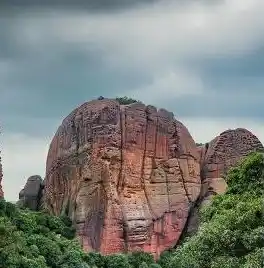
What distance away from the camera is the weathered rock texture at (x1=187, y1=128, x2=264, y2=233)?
4850cm

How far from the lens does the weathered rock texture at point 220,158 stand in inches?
1909

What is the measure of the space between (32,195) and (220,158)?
10.3m

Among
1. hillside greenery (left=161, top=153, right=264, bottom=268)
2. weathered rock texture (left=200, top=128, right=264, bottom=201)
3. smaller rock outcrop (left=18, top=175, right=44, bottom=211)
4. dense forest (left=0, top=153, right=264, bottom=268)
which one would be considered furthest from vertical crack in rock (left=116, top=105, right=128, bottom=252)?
hillside greenery (left=161, top=153, right=264, bottom=268)

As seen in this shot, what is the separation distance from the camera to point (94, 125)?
152ft

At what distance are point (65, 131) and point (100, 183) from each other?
3392 mm

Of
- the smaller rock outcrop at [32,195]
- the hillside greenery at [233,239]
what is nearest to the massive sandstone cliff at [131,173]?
the smaller rock outcrop at [32,195]

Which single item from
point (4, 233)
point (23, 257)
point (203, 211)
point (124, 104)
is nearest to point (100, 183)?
point (124, 104)

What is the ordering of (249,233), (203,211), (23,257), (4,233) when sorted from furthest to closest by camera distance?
(23,257) < (4,233) < (203,211) < (249,233)

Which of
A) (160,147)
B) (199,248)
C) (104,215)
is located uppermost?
(160,147)

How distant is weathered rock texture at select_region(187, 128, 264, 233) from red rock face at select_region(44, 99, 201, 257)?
569mm

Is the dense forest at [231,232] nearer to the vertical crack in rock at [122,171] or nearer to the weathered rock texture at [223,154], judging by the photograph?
the vertical crack in rock at [122,171]

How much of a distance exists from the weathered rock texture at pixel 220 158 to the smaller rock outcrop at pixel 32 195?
343 inches

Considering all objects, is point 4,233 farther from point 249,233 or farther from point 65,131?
point 65,131

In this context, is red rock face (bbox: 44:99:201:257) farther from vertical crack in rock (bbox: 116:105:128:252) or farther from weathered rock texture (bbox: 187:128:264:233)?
weathered rock texture (bbox: 187:128:264:233)
